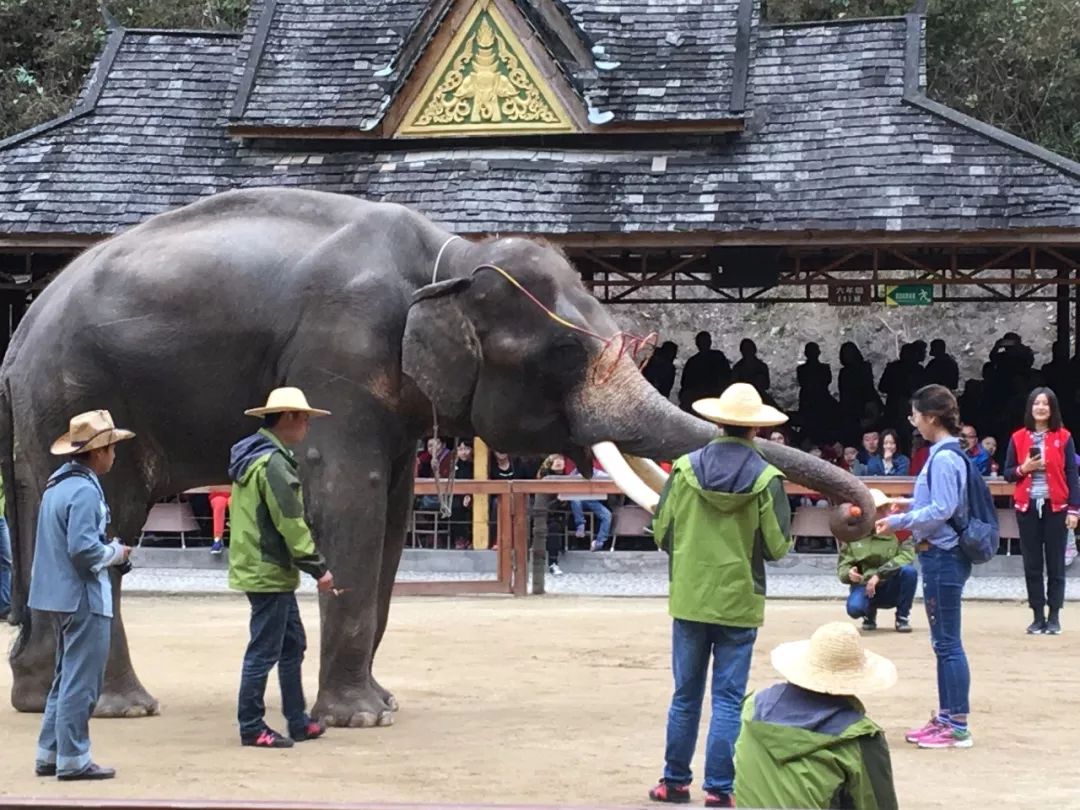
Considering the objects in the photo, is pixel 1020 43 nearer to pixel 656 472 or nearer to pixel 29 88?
pixel 29 88

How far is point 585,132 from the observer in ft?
70.7

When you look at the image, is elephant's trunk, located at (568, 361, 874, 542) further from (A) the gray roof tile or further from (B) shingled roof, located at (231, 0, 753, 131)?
(B) shingled roof, located at (231, 0, 753, 131)

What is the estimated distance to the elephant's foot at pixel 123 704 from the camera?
10.4 m

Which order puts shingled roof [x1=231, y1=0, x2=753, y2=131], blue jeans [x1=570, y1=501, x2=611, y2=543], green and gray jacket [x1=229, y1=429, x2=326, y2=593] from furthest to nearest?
shingled roof [x1=231, y1=0, x2=753, y2=131] < blue jeans [x1=570, y1=501, x2=611, y2=543] < green and gray jacket [x1=229, y1=429, x2=326, y2=593]

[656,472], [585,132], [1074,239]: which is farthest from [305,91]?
[656,472]

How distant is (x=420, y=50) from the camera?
72.0 ft

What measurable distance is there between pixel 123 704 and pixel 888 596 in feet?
20.6

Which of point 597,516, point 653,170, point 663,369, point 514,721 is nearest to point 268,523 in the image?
point 514,721

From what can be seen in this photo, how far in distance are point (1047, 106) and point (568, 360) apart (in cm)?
2927

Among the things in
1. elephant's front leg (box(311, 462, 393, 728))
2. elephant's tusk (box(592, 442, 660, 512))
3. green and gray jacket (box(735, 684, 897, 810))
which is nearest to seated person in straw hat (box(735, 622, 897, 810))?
green and gray jacket (box(735, 684, 897, 810))

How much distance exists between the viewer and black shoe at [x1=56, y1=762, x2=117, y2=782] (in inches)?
329

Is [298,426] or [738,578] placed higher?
→ [298,426]

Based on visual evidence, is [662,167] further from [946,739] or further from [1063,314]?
[946,739]

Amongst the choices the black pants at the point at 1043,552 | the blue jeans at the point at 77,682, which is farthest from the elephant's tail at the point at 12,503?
the black pants at the point at 1043,552
